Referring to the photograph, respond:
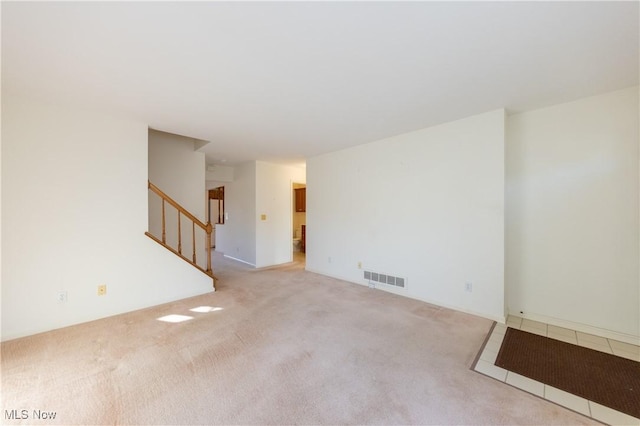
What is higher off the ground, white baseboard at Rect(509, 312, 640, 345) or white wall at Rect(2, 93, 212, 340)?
white wall at Rect(2, 93, 212, 340)

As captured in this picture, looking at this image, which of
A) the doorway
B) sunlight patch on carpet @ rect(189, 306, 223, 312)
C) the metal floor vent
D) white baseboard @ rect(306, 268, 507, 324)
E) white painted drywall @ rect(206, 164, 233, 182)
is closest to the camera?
white baseboard @ rect(306, 268, 507, 324)

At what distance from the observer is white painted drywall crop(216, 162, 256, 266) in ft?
19.3

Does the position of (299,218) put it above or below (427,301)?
above

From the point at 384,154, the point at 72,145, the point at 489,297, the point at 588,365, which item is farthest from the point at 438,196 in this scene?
the point at 72,145

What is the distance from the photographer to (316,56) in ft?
6.27

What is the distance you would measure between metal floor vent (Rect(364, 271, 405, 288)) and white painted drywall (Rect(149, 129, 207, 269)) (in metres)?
3.08

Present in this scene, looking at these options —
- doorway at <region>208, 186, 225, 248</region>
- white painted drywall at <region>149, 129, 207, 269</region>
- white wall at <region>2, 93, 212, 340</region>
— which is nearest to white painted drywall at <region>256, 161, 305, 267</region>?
white painted drywall at <region>149, 129, 207, 269</region>

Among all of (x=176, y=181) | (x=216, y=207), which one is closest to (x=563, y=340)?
(x=176, y=181)

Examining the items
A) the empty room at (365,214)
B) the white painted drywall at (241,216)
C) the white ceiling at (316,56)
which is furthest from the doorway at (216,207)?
the white ceiling at (316,56)

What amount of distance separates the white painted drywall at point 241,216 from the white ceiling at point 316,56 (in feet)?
9.53

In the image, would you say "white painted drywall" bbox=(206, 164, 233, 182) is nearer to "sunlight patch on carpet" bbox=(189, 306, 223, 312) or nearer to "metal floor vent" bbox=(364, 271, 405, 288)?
"sunlight patch on carpet" bbox=(189, 306, 223, 312)

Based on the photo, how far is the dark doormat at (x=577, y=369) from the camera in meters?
1.77

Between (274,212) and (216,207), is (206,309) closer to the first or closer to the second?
(274,212)

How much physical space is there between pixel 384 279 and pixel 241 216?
3834mm
